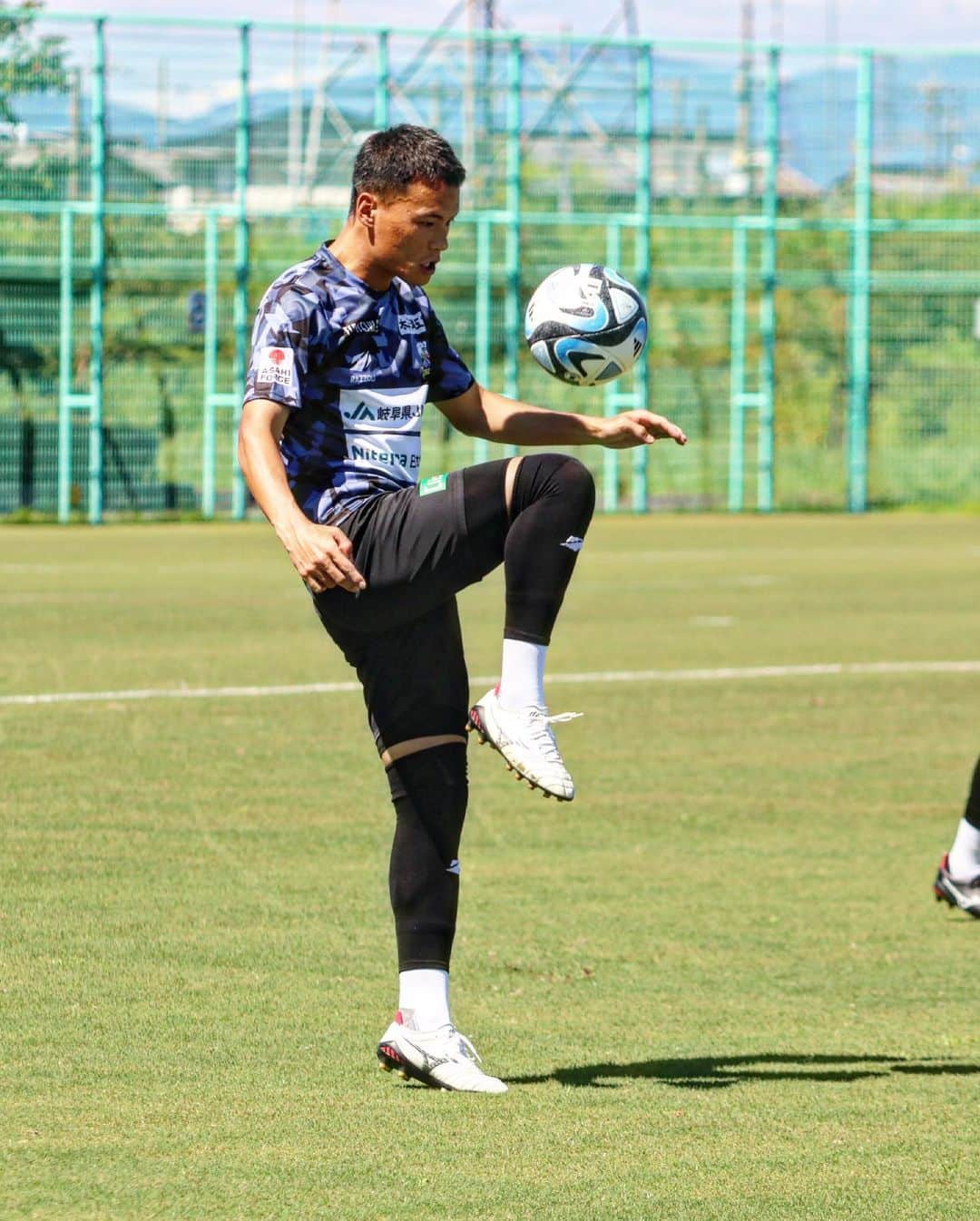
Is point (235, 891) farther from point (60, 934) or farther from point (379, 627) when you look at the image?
point (379, 627)

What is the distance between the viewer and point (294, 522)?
4.68m

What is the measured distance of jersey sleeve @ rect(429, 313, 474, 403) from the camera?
5.43 meters

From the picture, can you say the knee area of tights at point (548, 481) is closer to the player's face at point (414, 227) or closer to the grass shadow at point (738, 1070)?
the player's face at point (414, 227)

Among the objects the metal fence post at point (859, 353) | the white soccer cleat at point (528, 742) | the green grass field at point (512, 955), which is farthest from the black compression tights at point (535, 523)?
the metal fence post at point (859, 353)

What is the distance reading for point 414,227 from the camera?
16.4ft

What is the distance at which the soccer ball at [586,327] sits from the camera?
5758mm

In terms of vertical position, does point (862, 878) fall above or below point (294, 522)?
below

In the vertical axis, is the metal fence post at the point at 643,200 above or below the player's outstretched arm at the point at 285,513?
above

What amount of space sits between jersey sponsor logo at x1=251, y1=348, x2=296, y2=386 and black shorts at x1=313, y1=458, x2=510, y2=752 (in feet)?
1.20

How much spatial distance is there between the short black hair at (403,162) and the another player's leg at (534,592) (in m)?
0.70

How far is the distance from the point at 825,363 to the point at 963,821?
28.0 metres

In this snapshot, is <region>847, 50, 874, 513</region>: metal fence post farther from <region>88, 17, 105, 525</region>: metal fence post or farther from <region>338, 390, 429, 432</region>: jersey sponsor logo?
<region>338, 390, 429, 432</region>: jersey sponsor logo

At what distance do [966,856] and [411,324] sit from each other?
9.62ft

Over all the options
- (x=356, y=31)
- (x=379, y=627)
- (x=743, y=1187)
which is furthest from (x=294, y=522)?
(x=356, y=31)
